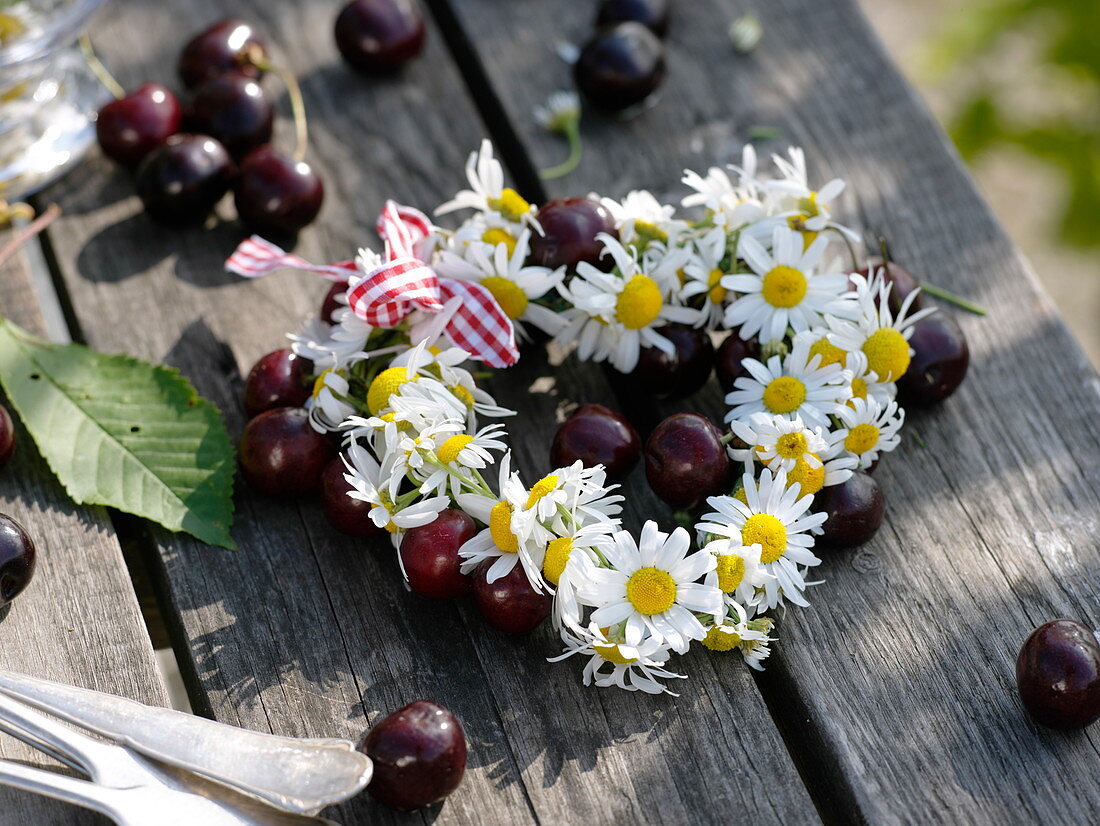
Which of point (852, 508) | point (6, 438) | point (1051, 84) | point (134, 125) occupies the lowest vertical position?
point (1051, 84)

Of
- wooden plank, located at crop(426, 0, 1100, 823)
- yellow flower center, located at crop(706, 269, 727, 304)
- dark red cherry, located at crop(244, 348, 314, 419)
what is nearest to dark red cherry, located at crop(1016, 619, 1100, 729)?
wooden plank, located at crop(426, 0, 1100, 823)

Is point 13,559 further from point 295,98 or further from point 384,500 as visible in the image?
point 295,98

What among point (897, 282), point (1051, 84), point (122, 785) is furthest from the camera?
point (1051, 84)

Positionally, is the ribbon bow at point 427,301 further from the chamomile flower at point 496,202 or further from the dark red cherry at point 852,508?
the dark red cherry at point 852,508

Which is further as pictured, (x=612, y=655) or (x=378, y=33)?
(x=378, y=33)

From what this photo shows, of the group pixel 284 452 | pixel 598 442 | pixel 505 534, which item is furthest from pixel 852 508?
pixel 284 452

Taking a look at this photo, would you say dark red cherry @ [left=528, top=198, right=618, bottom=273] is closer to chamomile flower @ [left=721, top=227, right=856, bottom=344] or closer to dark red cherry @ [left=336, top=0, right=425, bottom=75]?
chamomile flower @ [left=721, top=227, right=856, bottom=344]

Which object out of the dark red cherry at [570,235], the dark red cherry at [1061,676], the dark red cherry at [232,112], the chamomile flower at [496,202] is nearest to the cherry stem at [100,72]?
the dark red cherry at [232,112]
